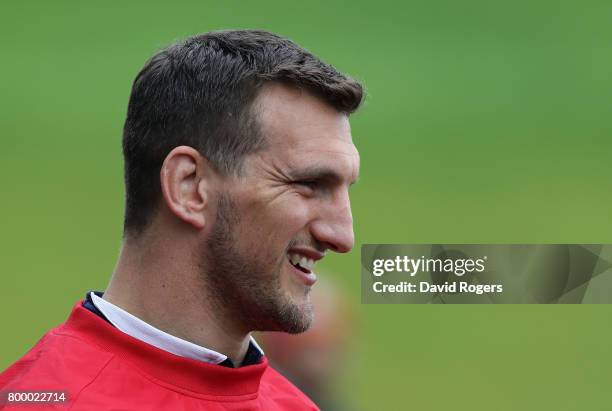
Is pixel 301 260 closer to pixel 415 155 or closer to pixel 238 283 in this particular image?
pixel 238 283

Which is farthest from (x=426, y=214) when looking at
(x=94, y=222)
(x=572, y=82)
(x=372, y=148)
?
(x=94, y=222)

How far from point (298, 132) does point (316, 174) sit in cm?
6

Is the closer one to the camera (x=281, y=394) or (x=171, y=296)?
(x=171, y=296)

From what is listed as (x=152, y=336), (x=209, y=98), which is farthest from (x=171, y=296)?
(x=209, y=98)

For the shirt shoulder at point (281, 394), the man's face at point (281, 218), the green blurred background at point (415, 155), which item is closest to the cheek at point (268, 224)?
the man's face at point (281, 218)

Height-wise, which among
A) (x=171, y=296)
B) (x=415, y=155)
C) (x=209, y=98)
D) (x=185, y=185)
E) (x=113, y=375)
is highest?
(x=415, y=155)

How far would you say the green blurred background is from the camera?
11.2 feet

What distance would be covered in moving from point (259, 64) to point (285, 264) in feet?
0.92

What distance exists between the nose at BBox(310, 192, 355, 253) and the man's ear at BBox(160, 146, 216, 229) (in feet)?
0.50

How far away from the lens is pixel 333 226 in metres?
1.35

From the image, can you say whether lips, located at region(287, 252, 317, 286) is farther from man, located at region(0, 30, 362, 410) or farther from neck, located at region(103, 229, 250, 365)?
neck, located at region(103, 229, 250, 365)

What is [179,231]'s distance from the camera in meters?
1.35

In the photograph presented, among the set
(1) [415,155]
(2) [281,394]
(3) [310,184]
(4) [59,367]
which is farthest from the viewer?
(1) [415,155]

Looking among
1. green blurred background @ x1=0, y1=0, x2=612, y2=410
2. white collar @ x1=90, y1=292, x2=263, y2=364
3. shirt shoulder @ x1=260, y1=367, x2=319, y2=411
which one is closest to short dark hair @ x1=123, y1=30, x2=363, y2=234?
white collar @ x1=90, y1=292, x2=263, y2=364
